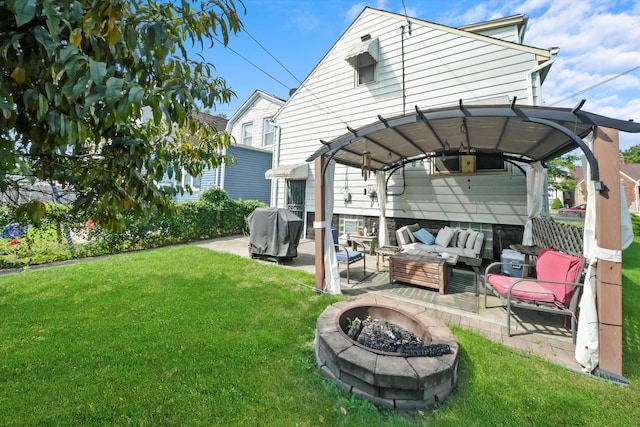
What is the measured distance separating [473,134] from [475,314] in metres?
3.61

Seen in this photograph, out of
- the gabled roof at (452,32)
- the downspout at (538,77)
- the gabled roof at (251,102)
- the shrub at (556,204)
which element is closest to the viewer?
the downspout at (538,77)

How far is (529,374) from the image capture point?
2.63 m

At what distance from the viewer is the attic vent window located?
8.19 m

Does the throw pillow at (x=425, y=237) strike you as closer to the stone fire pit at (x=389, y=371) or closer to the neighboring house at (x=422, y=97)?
the neighboring house at (x=422, y=97)

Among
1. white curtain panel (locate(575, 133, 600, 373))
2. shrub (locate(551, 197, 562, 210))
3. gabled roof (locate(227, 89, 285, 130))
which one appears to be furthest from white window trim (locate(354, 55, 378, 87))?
shrub (locate(551, 197, 562, 210))

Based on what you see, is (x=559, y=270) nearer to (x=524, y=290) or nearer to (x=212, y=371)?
(x=524, y=290)

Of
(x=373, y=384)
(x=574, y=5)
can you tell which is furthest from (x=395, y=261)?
(x=574, y=5)

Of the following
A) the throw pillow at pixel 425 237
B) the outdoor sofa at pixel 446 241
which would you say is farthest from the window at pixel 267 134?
the throw pillow at pixel 425 237

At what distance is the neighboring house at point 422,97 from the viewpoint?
256 inches

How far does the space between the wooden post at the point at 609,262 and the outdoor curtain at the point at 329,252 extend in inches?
130

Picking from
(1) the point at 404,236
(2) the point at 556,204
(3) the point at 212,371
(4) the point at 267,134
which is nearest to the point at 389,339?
(3) the point at 212,371

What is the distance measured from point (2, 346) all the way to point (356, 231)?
782 cm

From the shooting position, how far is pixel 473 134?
5.35 m

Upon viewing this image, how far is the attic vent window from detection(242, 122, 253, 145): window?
7.92 m
